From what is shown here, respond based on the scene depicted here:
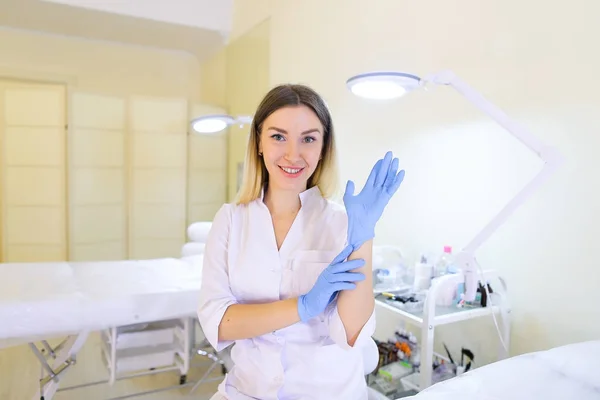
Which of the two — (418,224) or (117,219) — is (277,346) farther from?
(117,219)

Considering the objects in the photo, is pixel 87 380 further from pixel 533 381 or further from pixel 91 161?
pixel 533 381

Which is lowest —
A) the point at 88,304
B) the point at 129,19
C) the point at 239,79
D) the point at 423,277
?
the point at 88,304

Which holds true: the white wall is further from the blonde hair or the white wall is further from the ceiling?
the ceiling

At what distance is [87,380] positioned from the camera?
8.04 ft

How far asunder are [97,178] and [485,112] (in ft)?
10.4

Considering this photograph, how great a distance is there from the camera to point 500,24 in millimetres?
1640

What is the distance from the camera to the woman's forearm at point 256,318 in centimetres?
101

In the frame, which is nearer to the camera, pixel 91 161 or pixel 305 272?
pixel 305 272

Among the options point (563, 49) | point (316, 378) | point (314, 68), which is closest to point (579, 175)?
point (563, 49)

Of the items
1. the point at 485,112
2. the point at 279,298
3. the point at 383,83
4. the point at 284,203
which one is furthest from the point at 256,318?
the point at 485,112

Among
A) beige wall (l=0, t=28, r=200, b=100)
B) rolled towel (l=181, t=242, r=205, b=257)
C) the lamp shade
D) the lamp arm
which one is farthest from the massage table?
beige wall (l=0, t=28, r=200, b=100)

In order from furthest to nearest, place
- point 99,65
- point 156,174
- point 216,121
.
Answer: point 99,65 < point 156,174 < point 216,121

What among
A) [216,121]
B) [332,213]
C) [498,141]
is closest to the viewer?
[332,213]

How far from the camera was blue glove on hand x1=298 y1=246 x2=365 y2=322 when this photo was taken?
37.4 inches
